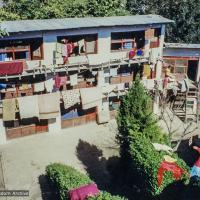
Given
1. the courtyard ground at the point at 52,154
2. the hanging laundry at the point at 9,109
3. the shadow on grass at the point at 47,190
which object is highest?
the hanging laundry at the point at 9,109

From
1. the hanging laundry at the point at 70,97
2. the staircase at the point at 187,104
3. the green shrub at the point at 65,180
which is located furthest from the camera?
the staircase at the point at 187,104

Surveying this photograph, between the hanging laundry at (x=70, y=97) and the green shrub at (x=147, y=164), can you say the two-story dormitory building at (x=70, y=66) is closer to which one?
the hanging laundry at (x=70, y=97)

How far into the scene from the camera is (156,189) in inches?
887

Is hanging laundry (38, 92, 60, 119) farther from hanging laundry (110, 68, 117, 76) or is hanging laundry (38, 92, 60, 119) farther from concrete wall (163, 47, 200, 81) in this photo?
concrete wall (163, 47, 200, 81)

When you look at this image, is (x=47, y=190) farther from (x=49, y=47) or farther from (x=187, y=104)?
(x=187, y=104)

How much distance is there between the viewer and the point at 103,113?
36.0 meters

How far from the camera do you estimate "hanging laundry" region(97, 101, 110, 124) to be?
3584 cm

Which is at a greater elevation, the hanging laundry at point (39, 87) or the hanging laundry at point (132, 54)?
the hanging laundry at point (132, 54)

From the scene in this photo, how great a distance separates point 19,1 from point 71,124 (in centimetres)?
1573

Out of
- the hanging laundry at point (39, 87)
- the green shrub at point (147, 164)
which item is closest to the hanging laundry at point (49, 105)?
the hanging laundry at point (39, 87)

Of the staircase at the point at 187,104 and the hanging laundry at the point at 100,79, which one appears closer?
the hanging laundry at the point at 100,79

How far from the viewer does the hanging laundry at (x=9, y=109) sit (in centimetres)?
3033

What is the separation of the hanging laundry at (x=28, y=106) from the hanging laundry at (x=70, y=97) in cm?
277

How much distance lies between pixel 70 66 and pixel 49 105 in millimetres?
4077
